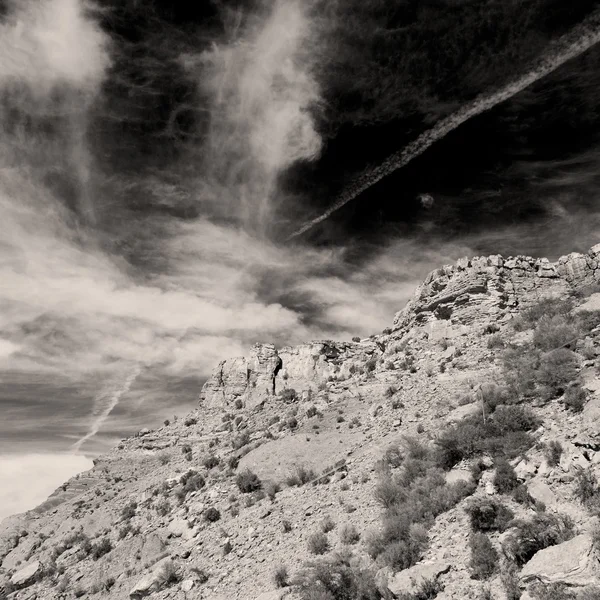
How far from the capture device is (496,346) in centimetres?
2286

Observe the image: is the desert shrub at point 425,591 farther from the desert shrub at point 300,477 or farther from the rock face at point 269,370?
the rock face at point 269,370

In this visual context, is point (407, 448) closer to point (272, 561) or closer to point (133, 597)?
point (272, 561)

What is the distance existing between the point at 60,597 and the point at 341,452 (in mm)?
15031

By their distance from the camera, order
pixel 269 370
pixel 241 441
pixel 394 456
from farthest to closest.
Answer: pixel 269 370 < pixel 241 441 < pixel 394 456

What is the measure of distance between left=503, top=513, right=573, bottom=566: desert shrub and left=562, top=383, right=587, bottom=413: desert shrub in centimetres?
488

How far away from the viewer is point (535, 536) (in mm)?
9438

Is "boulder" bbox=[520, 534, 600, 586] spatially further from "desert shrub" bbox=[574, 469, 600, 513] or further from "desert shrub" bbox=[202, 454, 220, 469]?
"desert shrub" bbox=[202, 454, 220, 469]

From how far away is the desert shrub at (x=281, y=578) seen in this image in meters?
12.4

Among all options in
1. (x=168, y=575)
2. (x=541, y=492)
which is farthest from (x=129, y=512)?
(x=541, y=492)

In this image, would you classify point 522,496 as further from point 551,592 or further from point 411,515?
point 551,592

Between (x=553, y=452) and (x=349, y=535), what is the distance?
267 inches

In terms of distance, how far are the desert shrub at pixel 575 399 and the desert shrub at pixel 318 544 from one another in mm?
9363

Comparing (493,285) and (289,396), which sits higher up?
(493,285)

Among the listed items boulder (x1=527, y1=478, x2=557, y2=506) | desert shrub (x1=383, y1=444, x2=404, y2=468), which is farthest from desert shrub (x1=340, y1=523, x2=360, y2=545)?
boulder (x1=527, y1=478, x2=557, y2=506)
